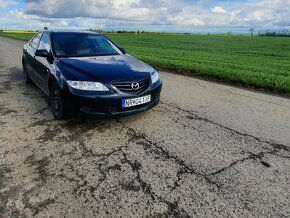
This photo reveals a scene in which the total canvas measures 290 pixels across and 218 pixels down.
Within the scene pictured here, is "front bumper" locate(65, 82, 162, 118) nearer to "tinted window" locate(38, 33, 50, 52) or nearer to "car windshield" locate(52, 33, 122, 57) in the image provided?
"car windshield" locate(52, 33, 122, 57)

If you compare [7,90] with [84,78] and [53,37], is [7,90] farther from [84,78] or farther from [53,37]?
[84,78]

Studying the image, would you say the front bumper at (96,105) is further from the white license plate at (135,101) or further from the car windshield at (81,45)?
the car windshield at (81,45)

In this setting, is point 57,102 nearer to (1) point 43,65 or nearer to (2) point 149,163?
(1) point 43,65

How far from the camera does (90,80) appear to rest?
12.7 feet

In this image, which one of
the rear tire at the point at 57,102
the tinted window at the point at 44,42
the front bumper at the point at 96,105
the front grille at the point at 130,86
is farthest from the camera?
the tinted window at the point at 44,42

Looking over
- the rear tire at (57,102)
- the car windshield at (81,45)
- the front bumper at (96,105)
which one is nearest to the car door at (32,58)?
the car windshield at (81,45)

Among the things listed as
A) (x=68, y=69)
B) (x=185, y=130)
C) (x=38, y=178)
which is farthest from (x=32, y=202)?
(x=185, y=130)

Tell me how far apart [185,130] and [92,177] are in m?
1.85

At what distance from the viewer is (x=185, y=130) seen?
4203 millimetres

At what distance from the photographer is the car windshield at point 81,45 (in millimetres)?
4922

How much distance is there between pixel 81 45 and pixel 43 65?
2.78 feet

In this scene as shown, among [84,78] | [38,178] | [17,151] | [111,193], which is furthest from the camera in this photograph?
[84,78]

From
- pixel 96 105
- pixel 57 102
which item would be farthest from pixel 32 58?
pixel 96 105

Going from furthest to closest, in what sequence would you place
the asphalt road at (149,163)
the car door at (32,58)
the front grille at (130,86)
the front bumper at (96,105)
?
the car door at (32,58) < the front grille at (130,86) < the front bumper at (96,105) < the asphalt road at (149,163)
